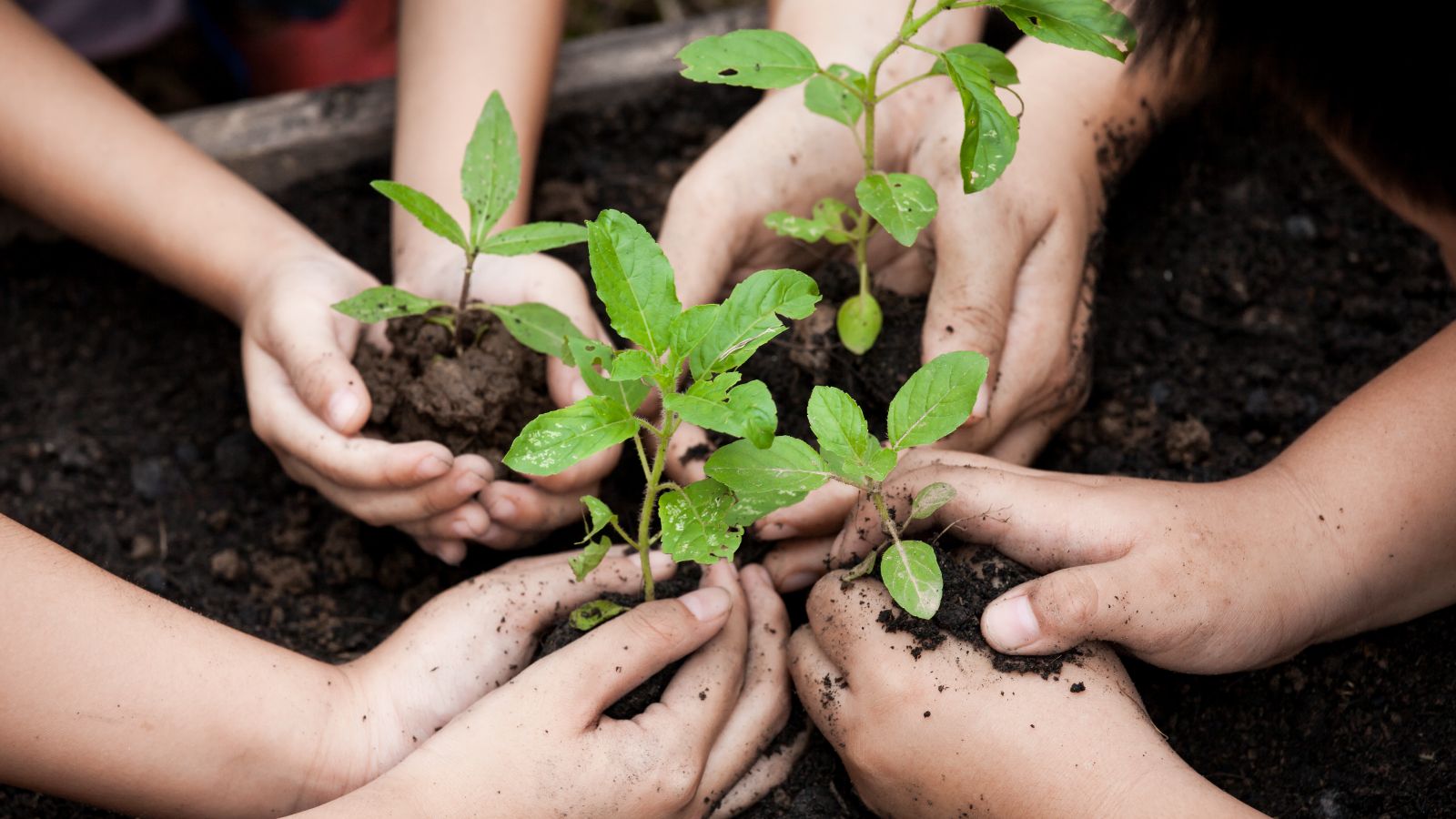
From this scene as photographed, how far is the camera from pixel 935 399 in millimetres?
→ 1499

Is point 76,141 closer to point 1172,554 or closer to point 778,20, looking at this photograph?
point 778,20

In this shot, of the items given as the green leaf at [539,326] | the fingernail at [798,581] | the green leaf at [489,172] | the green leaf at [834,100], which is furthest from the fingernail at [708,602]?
the green leaf at [834,100]

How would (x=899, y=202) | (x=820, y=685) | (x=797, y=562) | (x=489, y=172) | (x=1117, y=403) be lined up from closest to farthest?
(x=899, y=202)
(x=820, y=685)
(x=489, y=172)
(x=797, y=562)
(x=1117, y=403)

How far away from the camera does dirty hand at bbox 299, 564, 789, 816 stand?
5.11 ft

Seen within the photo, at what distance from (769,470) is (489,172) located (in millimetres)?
692

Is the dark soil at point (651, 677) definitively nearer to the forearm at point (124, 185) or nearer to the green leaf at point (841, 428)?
the green leaf at point (841, 428)

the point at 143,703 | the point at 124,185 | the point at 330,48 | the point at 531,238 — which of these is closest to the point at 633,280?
the point at 531,238

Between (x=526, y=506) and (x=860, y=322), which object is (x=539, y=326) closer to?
(x=526, y=506)

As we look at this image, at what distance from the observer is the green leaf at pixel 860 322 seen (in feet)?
6.17

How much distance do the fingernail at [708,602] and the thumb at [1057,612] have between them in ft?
1.25

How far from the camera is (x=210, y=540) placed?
2170mm

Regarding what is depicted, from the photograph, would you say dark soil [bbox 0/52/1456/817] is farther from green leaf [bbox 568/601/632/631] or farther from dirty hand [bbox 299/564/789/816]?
green leaf [bbox 568/601/632/631]

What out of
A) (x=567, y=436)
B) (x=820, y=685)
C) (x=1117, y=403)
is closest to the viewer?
(x=567, y=436)

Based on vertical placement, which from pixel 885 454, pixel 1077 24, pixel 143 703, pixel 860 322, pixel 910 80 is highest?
pixel 1077 24
